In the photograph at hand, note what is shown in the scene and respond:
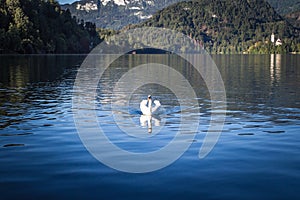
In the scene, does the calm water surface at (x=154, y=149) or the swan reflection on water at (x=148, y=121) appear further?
the swan reflection on water at (x=148, y=121)

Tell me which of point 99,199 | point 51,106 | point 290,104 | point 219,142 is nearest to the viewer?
point 99,199

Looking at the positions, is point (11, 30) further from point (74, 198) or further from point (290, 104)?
point (74, 198)

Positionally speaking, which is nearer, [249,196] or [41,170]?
[249,196]

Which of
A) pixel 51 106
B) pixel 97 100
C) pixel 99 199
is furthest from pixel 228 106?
pixel 99 199

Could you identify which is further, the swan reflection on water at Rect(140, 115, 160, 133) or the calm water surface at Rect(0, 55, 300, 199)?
the swan reflection on water at Rect(140, 115, 160, 133)

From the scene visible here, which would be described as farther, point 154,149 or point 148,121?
point 148,121

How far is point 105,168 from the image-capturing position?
612 inches

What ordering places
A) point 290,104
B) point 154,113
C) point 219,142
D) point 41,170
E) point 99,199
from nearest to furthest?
point 99,199 < point 41,170 < point 219,142 < point 154,113 < point 290,104

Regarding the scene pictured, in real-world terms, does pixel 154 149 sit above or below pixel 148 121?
below

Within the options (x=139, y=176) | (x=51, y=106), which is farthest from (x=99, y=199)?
(x=51, y=106)

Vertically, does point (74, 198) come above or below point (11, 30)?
below

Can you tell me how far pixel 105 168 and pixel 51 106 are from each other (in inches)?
704

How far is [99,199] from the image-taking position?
1242 cm

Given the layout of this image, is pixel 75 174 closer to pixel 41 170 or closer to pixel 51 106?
pixel 41 170
